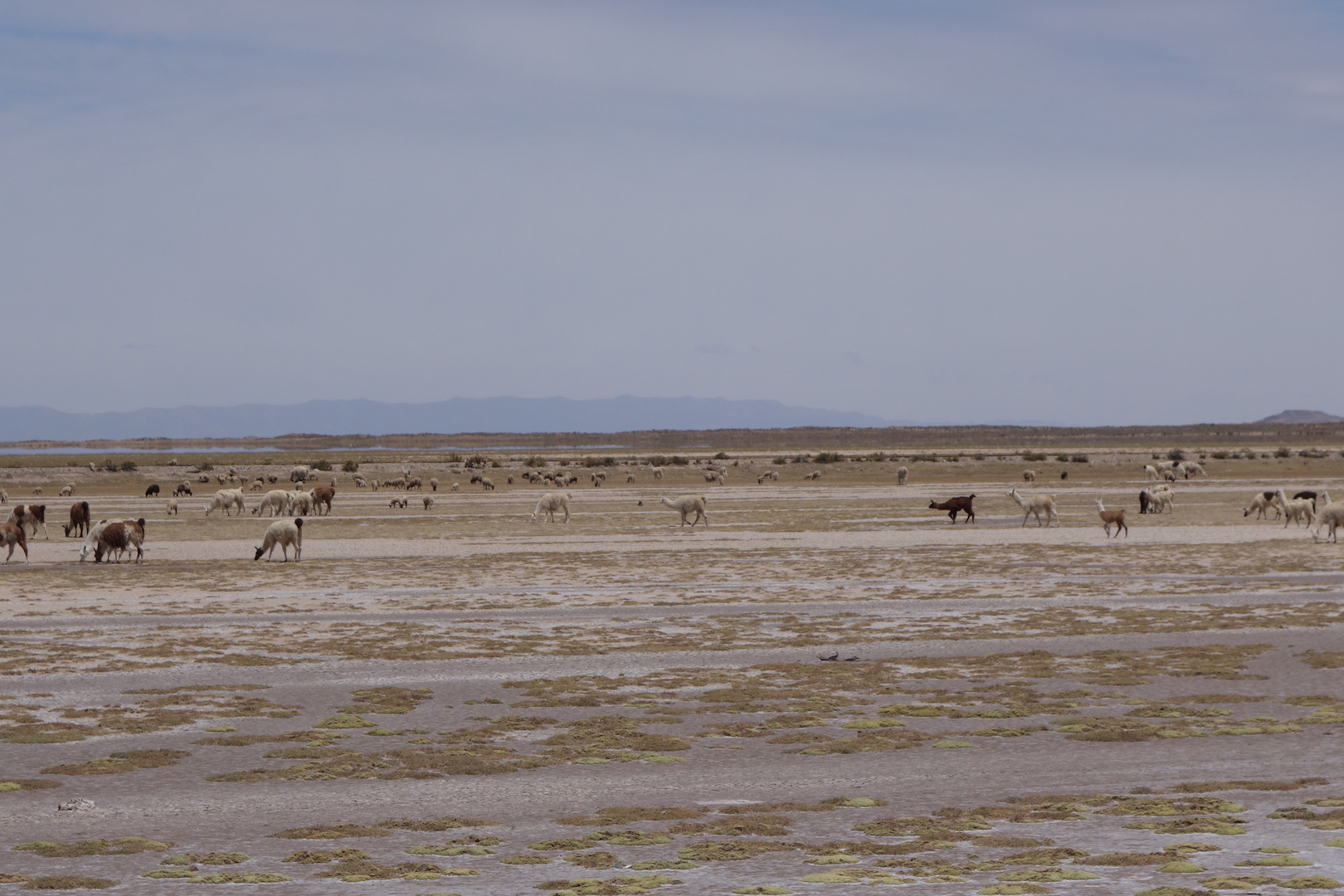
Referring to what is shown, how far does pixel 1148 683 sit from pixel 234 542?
33.1 metres

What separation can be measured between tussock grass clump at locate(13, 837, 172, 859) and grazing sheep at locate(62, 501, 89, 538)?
36.6 meters

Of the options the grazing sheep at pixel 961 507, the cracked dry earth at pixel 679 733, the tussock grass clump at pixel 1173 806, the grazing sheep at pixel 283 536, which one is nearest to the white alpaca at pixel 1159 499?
the grazing sheep at pixel 961 507

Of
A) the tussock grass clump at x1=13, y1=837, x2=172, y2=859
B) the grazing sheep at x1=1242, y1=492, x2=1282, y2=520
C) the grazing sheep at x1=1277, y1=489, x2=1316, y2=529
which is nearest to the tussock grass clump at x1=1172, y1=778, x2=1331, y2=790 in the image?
the tussock grass clump at x1=13, y1=837, x2=172, y2=859

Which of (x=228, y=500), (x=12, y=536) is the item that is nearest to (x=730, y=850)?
(x=12, y=536)

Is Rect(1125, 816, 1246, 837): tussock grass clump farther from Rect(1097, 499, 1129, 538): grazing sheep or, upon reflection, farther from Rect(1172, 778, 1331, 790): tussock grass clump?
Rect(1097, 499, 1129, 538): grazing sheep

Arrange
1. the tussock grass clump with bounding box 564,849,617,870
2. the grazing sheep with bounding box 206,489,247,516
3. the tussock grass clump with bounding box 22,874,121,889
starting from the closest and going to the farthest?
the tussock grass clump with bounding box 22,874,121,889, the tussock grass clump with bounding box 564,849,617,870, the grazing sheep with bounding box 206,489,247,516

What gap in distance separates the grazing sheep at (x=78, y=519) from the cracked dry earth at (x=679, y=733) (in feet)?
49.9

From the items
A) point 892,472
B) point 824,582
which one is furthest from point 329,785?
point 892,472

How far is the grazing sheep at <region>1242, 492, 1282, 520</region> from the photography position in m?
49.1

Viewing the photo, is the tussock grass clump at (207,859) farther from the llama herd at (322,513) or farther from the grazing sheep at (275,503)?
the grazing sheep at (275,503)

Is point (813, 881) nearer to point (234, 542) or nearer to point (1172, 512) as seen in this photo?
point (234, 542)

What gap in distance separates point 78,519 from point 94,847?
3933cm

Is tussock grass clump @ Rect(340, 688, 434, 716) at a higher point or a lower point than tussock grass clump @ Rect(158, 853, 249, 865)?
lower

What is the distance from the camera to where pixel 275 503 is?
56.8 metres
